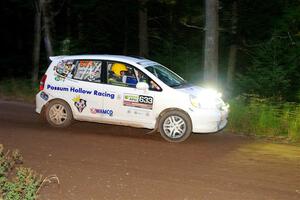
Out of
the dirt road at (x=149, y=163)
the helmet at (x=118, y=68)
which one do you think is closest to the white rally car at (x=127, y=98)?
the helmet at (x=118, y=68)

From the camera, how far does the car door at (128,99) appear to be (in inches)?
472

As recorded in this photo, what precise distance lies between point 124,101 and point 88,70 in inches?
46.8

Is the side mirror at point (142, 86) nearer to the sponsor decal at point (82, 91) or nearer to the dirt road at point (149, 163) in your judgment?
the sponsor decal at point (82, 91)

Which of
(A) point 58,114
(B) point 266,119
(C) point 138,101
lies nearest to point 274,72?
(B) point 266,119

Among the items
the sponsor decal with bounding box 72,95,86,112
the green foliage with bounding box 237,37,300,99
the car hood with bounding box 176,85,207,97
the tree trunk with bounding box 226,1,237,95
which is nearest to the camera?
the car hood with bounding box 176,85,207,97

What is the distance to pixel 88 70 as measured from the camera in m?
12.7

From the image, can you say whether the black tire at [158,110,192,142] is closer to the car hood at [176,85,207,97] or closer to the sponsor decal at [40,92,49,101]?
the car hood at [176,85,207,97]

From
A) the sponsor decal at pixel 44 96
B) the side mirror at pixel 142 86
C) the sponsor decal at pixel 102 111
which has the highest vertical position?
the side mirror at pixel 142 86

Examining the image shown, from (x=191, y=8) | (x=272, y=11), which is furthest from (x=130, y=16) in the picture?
(x=272, y=11)

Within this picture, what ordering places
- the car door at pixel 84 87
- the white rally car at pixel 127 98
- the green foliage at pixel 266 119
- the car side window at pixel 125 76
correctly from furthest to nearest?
the green foliage at pixel 266 119, the car door at pixel 84 87, the car side window at pixel 125 76, the white rally car at pixel 127 98

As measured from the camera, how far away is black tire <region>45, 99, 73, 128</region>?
42.2ft

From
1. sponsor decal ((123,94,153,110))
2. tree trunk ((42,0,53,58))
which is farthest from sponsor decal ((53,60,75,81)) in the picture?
tree trunk ((42,0,53,58))

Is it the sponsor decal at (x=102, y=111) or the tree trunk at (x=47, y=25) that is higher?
the tree trunk at (x=47, y=25)

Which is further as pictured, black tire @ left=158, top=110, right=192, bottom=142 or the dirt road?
black tire @ left=158, top=110, right=192, bottom=142
